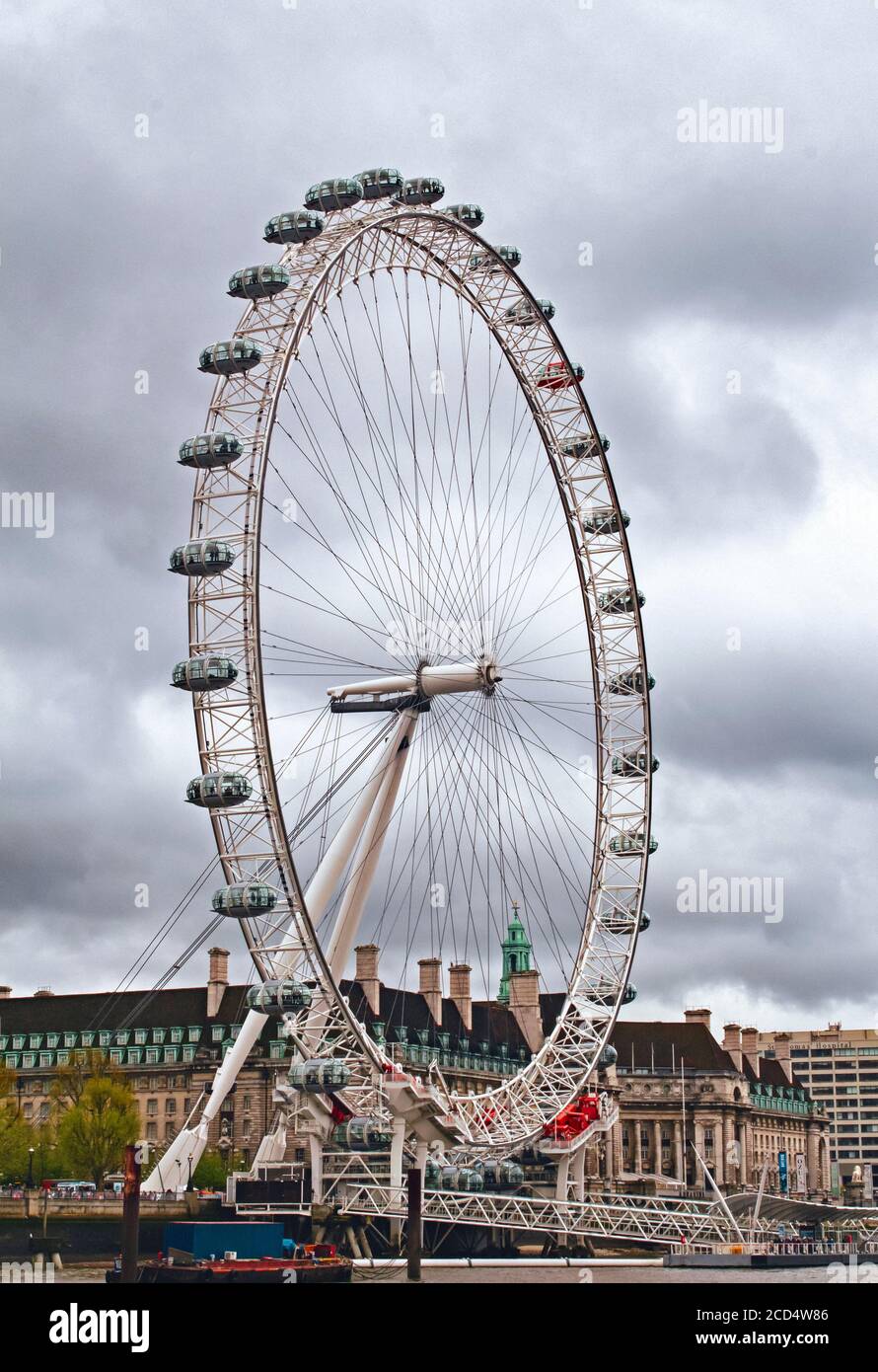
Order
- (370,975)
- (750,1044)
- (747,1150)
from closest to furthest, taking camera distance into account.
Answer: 1. (370,975)
2. (747,1150)
3. (750,1044)

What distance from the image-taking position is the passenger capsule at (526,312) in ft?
282

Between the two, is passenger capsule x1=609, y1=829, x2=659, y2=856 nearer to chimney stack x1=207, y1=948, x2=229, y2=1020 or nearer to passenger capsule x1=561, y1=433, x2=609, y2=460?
passenger capsule x1=561, y1=433, x2=609, y2=460

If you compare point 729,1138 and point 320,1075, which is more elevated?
point 320,1075

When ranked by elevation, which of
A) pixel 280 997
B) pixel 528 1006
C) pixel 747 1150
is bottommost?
pixel 747 1150

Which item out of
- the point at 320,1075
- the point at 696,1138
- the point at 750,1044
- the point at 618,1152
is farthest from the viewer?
the point at 750,1044

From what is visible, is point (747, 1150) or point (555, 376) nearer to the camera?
point (555, 376)

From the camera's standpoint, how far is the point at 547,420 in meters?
88.4

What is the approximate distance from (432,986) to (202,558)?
69297 millimetres

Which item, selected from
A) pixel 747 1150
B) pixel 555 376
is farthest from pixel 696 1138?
pixel 555 376

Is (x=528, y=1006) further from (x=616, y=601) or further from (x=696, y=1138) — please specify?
(x=616, y=601)

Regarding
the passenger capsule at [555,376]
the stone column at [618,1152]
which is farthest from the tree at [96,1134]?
the stone column at [618,1152]

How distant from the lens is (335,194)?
7194 centimetres
